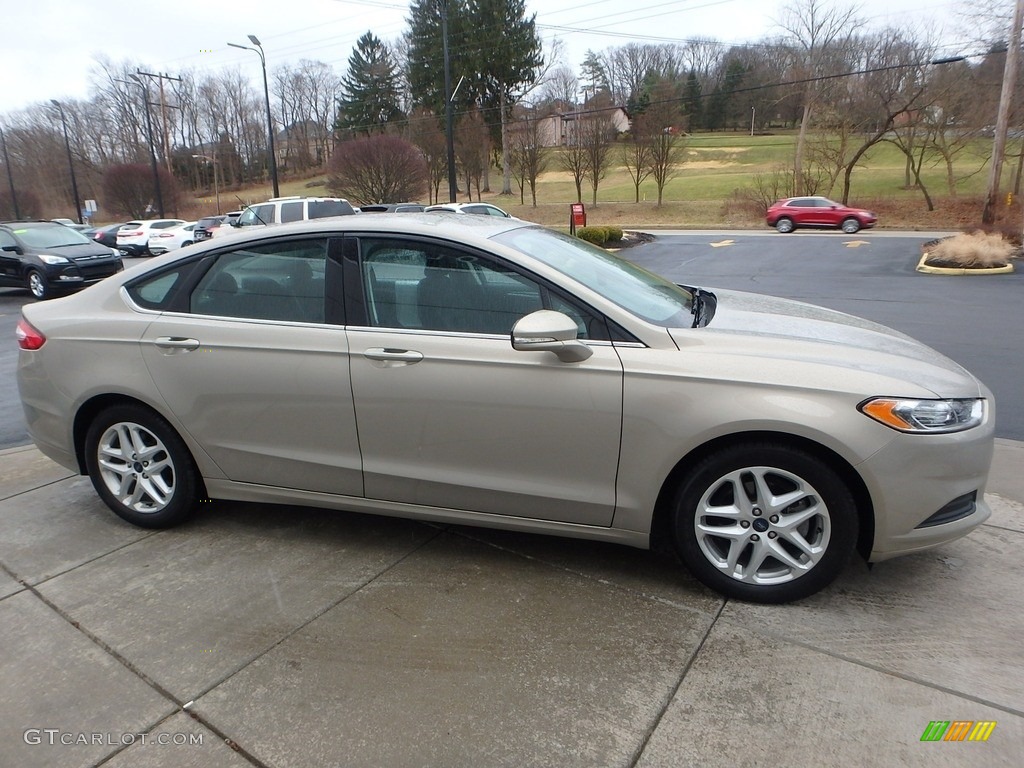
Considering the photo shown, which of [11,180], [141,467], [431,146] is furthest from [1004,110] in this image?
[11,180]

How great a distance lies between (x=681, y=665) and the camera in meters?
2.61

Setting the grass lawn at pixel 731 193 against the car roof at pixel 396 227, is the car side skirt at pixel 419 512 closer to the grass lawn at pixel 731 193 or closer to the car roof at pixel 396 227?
the car roof at pixel 396 227

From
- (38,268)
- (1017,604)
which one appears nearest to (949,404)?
(1017,604)

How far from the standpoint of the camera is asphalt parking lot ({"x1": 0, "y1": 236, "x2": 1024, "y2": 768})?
89.2 inches

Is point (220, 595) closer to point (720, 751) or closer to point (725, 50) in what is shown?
point (720, 751)

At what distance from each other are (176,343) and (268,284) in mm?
539

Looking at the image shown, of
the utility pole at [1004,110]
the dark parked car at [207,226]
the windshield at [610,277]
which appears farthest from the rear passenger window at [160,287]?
the utility pole at [1004,110]

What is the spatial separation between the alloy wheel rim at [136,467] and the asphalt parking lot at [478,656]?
0.73 ft

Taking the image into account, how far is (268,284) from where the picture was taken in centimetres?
349

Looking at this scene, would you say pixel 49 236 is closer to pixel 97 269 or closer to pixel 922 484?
pixel 97 269

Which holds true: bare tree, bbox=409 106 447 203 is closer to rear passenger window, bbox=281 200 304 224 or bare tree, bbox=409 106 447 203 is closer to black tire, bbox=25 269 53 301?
rear passenger window, bbox=281 200 304 224

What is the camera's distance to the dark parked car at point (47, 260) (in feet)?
48.5

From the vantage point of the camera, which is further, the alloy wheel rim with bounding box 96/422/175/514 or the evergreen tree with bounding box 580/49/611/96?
the evergreen tree with bounding box 580/49/611/96

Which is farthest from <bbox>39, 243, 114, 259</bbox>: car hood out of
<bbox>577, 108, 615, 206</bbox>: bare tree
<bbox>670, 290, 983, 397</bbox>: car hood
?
<bbox>577, 108, 615, 206</bbox>: bare tree
